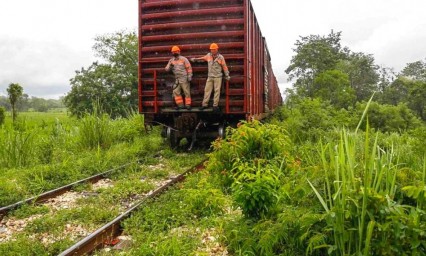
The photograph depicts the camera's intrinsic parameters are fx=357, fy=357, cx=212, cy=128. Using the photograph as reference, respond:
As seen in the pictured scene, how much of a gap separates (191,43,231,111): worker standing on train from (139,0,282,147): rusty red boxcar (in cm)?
24

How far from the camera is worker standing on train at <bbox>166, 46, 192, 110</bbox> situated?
8156 mm

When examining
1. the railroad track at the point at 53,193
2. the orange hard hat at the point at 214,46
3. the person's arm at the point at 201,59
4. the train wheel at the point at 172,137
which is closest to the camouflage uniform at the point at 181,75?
the person's arm at the point at 201,59

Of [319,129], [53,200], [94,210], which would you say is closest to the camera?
[94,210]

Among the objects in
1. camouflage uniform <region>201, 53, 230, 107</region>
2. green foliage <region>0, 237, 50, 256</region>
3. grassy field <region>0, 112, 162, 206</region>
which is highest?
camouflage uniform <region>201, 53, 230, 107</region>

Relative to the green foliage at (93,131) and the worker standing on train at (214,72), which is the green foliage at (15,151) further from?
the worker standing on train at (214,72)

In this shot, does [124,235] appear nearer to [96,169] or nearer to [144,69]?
[96,169]

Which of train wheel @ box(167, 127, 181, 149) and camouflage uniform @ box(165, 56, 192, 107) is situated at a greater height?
camouflage uniform @ box(165, 56, 192, 107)

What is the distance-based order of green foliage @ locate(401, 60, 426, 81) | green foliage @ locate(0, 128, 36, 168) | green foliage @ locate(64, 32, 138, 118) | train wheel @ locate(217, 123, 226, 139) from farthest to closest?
green foliage @ locate(401, 60, 426, 81) < green foliage @ locate(64, 32, 138, 118) < train wheel @ locate(217, 123, 226, 139) < green foliage @ locate(0, 128, 36, 168)

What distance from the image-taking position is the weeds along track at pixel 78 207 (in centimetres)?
370

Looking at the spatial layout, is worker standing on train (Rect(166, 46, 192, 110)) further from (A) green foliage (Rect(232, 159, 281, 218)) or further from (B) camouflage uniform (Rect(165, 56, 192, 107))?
(A) green foliage (Rect(232, 159, 281, 218))

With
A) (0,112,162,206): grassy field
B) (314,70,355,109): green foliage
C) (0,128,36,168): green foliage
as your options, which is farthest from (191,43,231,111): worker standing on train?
(314,70,355,109): green foliage

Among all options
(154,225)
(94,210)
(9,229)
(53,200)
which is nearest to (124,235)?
(154,225)

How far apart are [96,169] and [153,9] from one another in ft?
14.2

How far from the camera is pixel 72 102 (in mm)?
29016
